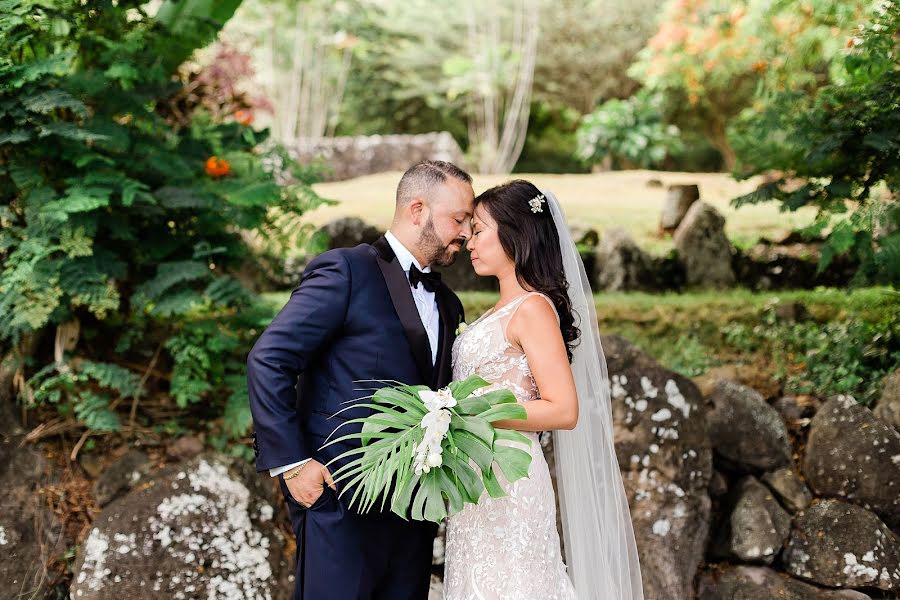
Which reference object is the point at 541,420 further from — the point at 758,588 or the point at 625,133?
the point at 625,133

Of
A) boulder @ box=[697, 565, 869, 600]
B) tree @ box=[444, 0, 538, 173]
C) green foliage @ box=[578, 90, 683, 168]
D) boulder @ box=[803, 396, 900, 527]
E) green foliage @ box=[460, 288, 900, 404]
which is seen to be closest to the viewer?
boulder @ box=[697, 565, 869, 600]

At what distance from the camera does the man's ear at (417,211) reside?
3.28 m

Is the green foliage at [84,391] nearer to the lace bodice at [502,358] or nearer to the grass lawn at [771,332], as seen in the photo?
the grass lawn at [771,332]

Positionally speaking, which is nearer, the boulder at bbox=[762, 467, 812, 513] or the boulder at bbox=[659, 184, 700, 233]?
the boulder at bbox=[762, 467, 812, 513]

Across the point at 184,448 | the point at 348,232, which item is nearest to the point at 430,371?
the point at 184,448

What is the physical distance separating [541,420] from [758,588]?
2.35 metres

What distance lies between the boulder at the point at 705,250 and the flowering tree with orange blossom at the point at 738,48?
1264 mm

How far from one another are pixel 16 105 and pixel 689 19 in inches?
409

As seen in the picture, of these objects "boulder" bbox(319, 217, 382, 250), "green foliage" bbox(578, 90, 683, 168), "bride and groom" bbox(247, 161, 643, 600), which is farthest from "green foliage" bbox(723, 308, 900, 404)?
"green foliage" bbox(578, 90, 683, 168)

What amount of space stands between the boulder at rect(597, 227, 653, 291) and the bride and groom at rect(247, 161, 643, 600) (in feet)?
13.8

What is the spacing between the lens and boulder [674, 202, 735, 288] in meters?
7.75

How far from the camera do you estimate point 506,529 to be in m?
3.11

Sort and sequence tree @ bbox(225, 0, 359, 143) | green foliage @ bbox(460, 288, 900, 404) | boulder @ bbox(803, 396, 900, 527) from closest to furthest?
boulder @ bbox(803, 396, 900, 527)
green foliage @ bbox(460, 288, 900, 404)
tree @ bbox(225, 0, 359, 143)

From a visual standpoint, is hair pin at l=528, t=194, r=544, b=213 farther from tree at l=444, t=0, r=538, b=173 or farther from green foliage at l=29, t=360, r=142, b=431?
tree at l=444, t=0, r=538, b=173
